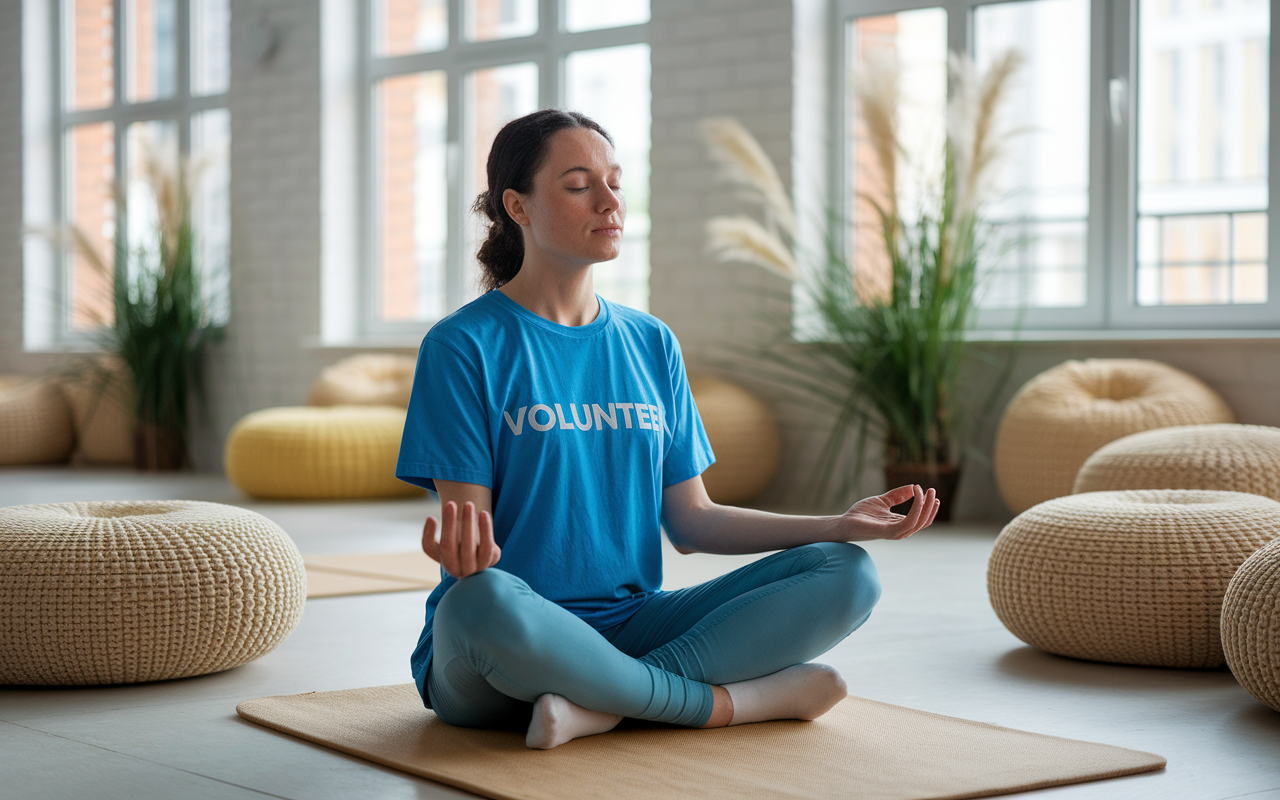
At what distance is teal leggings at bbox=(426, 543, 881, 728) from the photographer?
1.73 metres

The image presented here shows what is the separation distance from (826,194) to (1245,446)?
8.95ft

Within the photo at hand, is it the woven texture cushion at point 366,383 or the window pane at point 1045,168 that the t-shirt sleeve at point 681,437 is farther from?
the woven texture cushion at point 366,383

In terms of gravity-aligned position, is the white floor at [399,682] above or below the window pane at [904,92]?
below

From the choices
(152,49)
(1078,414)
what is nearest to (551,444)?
(1078,414)

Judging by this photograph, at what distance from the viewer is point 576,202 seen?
1.96 m

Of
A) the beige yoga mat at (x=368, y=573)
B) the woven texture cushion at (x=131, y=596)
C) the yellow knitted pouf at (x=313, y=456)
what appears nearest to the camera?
the woven texture cushion at (x=131, y=596)

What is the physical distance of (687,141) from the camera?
5.79 meters

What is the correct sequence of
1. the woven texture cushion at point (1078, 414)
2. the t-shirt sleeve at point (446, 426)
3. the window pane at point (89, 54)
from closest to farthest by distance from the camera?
the t-shirt sleeve at point (446, 426)
the woven texture cushion at point (1078, 414)
the window pane at point (89, 54)

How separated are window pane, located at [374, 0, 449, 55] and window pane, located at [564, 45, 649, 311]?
863 millimetres

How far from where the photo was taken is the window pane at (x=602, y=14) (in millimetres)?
6289

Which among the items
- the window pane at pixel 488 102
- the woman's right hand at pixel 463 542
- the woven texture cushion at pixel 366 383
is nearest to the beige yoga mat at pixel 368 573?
the woman's right hand at pixel 463 542

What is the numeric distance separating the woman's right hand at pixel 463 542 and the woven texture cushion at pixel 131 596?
2.73ft

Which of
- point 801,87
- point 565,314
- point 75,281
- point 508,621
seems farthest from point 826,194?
point 75,281

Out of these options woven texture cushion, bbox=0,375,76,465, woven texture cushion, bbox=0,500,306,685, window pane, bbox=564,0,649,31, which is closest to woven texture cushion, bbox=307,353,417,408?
window pane, bbox=564,0,649,31
